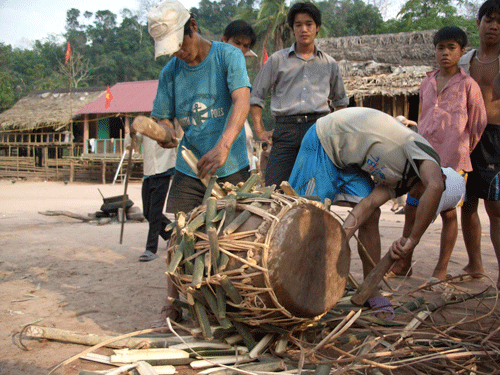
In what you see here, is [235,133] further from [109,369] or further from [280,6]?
[280,6]

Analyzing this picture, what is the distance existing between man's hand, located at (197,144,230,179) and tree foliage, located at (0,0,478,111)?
60.7ft

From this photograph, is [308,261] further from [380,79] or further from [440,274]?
[380,79]

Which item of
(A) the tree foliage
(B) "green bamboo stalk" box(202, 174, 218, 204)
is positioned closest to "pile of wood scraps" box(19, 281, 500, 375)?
(B) "green bamboo stalk" box(202, 174, 218, 204)

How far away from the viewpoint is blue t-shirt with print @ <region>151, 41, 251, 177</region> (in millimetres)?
2750

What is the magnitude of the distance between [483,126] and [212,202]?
2.32 metres

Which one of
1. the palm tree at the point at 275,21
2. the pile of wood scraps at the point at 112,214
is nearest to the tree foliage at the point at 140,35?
the palm tree at the point at 275,21

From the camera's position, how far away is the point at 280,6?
66.4 ft

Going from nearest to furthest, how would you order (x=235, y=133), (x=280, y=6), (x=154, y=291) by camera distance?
(x=235, y=133), (x=154, y=291), (x=280, y=6)

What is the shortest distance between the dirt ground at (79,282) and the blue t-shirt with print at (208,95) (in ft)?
3.33

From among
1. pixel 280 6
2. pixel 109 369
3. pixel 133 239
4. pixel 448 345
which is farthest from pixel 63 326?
pixel 280 6

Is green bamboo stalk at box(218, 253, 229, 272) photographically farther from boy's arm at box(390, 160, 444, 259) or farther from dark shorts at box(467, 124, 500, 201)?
dark shorts at box(467, 124, 500, 201)

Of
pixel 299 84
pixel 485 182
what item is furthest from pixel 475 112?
pixel 299 84

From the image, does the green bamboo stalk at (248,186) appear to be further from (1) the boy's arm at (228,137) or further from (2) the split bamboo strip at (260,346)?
(2) the split bamboo strip at (260,346)

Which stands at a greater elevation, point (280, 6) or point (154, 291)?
point (280, 6)
